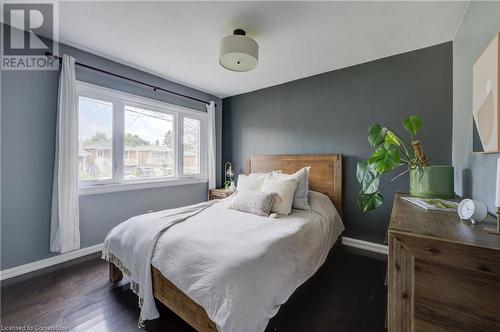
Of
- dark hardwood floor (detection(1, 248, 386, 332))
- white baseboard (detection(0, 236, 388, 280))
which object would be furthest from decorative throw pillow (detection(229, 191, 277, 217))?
white baseboard (detection(0, 236, 388, 280))

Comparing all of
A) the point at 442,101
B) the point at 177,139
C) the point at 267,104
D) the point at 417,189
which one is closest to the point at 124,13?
the point at 177,139

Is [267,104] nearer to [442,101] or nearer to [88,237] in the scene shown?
[442,101]

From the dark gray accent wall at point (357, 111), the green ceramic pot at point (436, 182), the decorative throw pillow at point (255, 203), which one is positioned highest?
the dark gray accent wall at point (357, 111)

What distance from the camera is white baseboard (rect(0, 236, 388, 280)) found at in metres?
2.02

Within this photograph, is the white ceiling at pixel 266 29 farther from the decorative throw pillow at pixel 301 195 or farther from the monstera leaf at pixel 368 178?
the decorative throw pillow at pixel 301 195

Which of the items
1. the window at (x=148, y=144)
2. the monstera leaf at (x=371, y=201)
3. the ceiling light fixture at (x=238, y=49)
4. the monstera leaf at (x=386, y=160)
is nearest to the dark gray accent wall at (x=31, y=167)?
the window at (x=148, y=144)

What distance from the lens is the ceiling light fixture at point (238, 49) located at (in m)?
1.86

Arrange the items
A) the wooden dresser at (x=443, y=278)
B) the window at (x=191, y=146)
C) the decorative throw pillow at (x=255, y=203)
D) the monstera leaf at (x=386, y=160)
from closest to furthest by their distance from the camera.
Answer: the wooden dresser at (x=443, y=278) → the monstera leaf at (x=386, y=160) → the decorative throw pillow at (x=255, y=203) → the window at (x=191, y=146)

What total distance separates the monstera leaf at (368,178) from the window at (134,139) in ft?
9.12

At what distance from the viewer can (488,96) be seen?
110 centimetres

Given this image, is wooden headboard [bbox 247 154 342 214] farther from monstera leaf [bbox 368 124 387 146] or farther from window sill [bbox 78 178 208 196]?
window sill [bbox 78 178 208 196]

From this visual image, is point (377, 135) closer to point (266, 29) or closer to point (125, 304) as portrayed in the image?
point (266, 29)

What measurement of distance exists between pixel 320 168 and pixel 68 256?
129 inches

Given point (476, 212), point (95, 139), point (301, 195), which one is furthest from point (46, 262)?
point (476, 212)
